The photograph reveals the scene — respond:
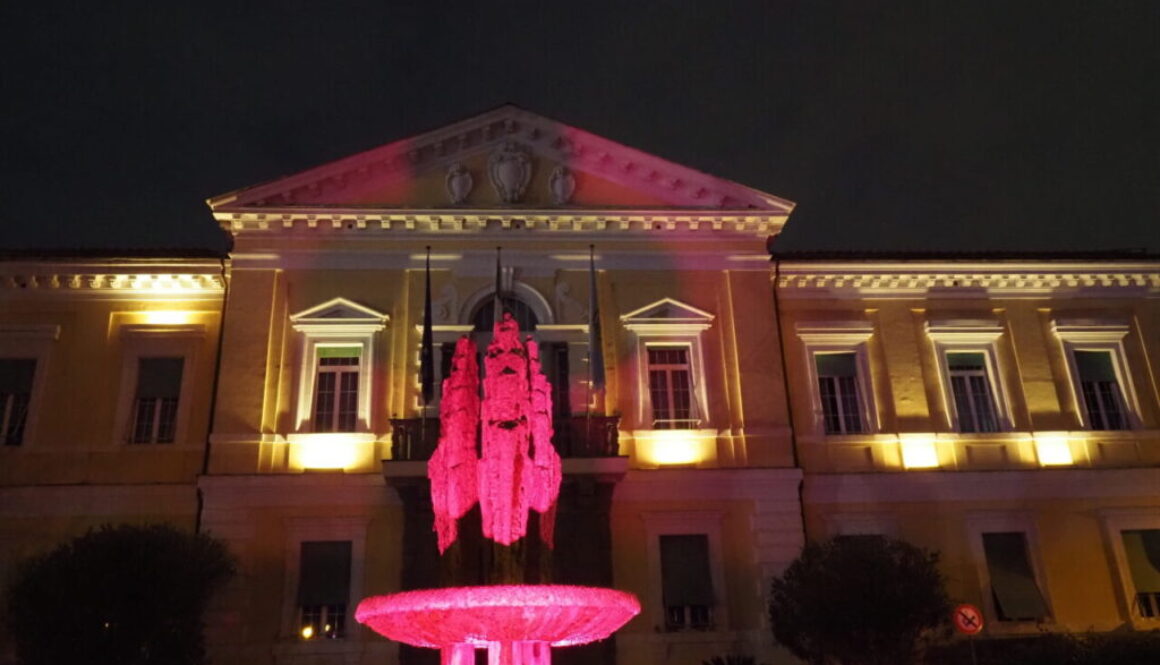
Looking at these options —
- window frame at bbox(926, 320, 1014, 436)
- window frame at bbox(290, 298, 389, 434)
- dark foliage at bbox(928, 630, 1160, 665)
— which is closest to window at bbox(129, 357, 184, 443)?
window frame at bbox(290, 298, 389, 434)

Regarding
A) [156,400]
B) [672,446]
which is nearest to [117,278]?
[156,400]

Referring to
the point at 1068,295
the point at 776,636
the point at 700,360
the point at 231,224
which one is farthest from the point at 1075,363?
the point at 231,224

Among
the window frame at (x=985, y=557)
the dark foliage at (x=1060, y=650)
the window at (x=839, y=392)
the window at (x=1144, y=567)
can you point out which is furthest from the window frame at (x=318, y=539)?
the window at (x=1144, y=567)

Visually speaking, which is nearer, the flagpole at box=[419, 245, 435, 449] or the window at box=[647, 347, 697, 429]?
the flagpole at box=[419, 245, 435, 449]

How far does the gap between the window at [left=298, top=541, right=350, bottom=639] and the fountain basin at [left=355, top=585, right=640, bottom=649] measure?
6.19 metres

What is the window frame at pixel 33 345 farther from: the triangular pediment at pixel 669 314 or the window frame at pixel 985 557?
the window frame at pixel 985 557

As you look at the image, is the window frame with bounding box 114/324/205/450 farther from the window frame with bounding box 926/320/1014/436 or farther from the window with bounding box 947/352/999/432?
the window with bounding box 947/352/999/432

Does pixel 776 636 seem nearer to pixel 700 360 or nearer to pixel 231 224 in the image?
pixel 700 360

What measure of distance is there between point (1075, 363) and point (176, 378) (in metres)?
19.3

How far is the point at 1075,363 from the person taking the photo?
22625mm

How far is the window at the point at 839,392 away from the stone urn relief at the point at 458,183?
831cm

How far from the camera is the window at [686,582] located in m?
19.3

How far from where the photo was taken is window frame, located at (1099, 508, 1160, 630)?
2034cm

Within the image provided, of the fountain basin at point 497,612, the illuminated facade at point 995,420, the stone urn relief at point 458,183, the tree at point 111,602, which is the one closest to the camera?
the fountain basin at point 497,612
